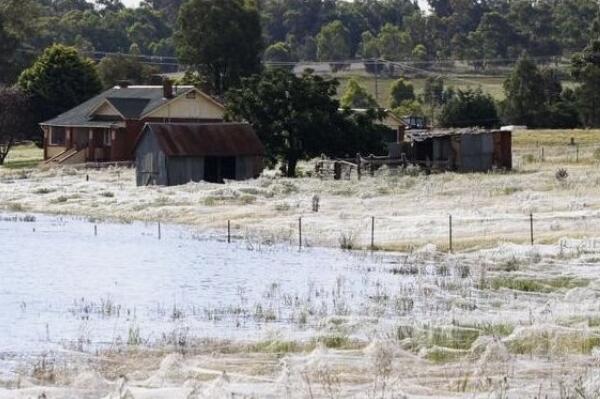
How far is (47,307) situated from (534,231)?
15.3m

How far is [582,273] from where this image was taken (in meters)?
31.6

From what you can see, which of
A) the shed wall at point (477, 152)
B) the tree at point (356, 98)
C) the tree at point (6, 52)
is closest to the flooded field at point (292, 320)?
the shed wall at point (477, 152)

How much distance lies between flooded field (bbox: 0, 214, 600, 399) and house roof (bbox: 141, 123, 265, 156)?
18.5 m

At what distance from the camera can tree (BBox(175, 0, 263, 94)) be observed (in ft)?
335

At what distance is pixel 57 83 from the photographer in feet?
292

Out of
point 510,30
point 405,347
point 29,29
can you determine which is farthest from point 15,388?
point 510,30

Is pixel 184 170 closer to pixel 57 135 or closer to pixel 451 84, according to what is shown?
pixel 57 135

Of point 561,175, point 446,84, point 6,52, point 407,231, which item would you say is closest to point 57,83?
point 6,52

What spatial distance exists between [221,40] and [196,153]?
42244 mm

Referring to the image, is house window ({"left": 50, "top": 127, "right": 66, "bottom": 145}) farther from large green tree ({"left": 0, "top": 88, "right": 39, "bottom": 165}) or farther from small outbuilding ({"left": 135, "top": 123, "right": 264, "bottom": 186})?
small outbuilding ({"left": 135, "top": 123, "right": 264, "bottom": 186})

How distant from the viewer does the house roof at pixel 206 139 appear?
61031 millimetres

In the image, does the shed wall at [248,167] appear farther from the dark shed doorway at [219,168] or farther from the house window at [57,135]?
the house window at [57,135]

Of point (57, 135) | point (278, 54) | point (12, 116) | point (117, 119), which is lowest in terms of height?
point (57, 135)

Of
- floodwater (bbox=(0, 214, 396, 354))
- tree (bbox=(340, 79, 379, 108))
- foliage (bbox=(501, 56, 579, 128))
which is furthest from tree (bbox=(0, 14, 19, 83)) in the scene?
floodwater (bbox=(0, 214, 396, 354))
